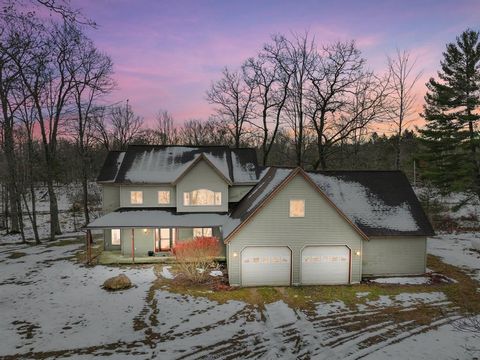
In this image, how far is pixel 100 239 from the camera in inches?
1191

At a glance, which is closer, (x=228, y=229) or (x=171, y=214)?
(x=228, y=229)

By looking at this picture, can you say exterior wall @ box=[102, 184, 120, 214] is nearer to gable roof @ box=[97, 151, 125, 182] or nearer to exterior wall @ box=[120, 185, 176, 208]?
gable roof @ box=[97, 151, 125, 182]

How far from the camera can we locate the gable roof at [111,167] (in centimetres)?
2602

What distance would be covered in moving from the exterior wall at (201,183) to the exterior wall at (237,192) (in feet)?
4.21

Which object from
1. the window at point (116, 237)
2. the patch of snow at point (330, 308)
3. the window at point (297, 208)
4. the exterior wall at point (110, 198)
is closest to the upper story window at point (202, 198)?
the window at point (116, 237)

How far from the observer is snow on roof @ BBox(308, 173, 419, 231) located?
66.1 ft

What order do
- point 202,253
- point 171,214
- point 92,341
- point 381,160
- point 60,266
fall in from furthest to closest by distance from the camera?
point 381,160
point 171,214
point 60,266
point 202,253
point 92,341

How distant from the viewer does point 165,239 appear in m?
24.2

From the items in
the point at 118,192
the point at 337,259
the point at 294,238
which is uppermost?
the point at 118,192

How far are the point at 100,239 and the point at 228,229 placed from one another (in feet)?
54.0

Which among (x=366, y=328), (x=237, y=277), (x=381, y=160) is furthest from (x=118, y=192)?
(x=381, y=160)

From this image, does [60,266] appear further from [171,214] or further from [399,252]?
[399,252]

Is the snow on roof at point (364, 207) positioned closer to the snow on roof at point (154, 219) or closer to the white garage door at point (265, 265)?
the white garage door at point (265, 265)

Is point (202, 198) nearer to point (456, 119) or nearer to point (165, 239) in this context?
point (165, 239)
